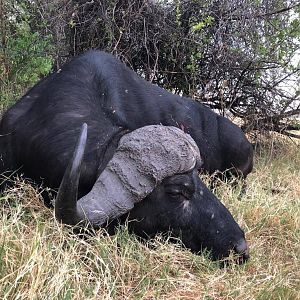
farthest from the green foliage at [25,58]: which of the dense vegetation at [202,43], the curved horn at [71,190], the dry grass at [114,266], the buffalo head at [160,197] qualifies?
the curved horn at [71,190]

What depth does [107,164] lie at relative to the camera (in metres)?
3.53

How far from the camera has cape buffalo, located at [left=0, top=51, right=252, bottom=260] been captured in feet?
11.2

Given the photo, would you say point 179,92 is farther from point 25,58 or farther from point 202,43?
point 25,58

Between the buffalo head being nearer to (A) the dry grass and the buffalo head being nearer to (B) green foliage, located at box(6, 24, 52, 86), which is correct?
(A) the dry grass

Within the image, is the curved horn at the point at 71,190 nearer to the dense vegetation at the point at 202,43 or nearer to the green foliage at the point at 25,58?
the green foliage at the point at 25,58

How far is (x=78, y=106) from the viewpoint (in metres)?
4.18

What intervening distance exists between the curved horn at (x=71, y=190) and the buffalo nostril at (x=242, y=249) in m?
1.08

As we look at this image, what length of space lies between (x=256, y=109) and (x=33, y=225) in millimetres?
5169

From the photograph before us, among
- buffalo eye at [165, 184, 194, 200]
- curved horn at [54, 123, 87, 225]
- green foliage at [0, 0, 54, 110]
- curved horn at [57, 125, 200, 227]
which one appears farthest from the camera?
green foliage at [0, 0, 54, 110]

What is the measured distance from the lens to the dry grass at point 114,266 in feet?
9.81

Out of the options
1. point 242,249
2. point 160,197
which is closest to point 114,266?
point 160,197

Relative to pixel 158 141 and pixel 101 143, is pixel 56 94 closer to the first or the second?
pixel 101 143

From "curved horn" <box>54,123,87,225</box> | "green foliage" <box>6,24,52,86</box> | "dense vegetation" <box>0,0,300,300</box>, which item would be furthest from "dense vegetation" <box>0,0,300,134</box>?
"curved horn" <box>54,123,87,225</box>

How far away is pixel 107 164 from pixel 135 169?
0.18 m
